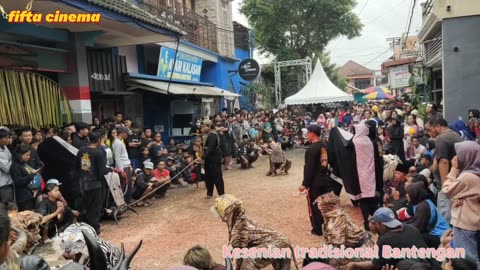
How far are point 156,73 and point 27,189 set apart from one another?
805cm

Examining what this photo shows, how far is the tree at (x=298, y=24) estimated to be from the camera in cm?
2930

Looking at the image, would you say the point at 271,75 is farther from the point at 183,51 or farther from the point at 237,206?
the point at 237,206

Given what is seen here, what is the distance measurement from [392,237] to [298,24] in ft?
92.5

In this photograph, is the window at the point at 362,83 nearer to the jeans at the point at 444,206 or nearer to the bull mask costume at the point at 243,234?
the jeans at the point at 444,206

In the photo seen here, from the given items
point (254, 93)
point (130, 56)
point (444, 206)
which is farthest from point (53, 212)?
point (254, 93)

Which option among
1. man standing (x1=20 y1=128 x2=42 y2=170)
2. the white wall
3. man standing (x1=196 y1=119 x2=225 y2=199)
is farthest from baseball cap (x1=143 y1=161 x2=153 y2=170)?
the white wall

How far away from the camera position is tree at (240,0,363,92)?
96.1ft

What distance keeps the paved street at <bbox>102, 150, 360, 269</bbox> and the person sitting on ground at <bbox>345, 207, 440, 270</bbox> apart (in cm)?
215

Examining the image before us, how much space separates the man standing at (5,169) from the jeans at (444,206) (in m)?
5.26

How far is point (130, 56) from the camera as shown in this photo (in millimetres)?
12172

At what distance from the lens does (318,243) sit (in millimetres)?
5816

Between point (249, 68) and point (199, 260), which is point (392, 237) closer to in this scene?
point (199, 260)

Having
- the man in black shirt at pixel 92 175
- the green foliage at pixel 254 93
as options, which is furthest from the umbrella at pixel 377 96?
the man in black shirt at pixel 92 175

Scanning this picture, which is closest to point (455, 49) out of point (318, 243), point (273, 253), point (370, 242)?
point (318, 243)
